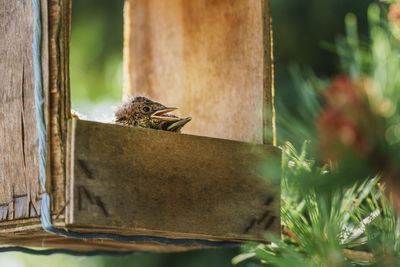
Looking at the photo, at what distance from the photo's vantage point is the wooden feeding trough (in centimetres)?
196

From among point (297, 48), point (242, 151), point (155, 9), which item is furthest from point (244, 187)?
point (297, 48)

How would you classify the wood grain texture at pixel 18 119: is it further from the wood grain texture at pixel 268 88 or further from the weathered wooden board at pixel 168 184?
the wood grain texture at pixel 268 88

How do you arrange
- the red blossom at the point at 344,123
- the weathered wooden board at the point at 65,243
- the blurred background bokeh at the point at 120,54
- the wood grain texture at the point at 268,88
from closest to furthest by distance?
the red blossom at the point at 344,123
the weathered wooden board at the point at 65,243
the wood grain texture at the point at 268,88
the blurred background bokeh at the point at 120,54

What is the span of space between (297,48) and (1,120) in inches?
88.2

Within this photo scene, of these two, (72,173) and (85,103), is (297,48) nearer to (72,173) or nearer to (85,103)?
(85,103)

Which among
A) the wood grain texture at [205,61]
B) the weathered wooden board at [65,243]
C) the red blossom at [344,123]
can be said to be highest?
the wood grain texture at [205,61]

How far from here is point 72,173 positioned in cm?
192

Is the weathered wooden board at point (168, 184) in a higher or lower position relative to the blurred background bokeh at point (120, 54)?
lower

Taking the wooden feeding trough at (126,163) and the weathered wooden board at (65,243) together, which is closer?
the wooden feeding trough at (126,163)

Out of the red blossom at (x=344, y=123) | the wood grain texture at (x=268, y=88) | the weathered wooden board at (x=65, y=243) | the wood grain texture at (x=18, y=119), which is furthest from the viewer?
the wood grain texture at (x=268, y=88)

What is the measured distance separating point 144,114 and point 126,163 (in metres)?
0.74

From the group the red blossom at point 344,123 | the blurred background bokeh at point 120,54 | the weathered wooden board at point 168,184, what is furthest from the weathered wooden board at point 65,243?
the red blossom at point 344,123

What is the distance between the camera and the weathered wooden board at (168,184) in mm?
1947

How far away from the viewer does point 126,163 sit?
204 cm
